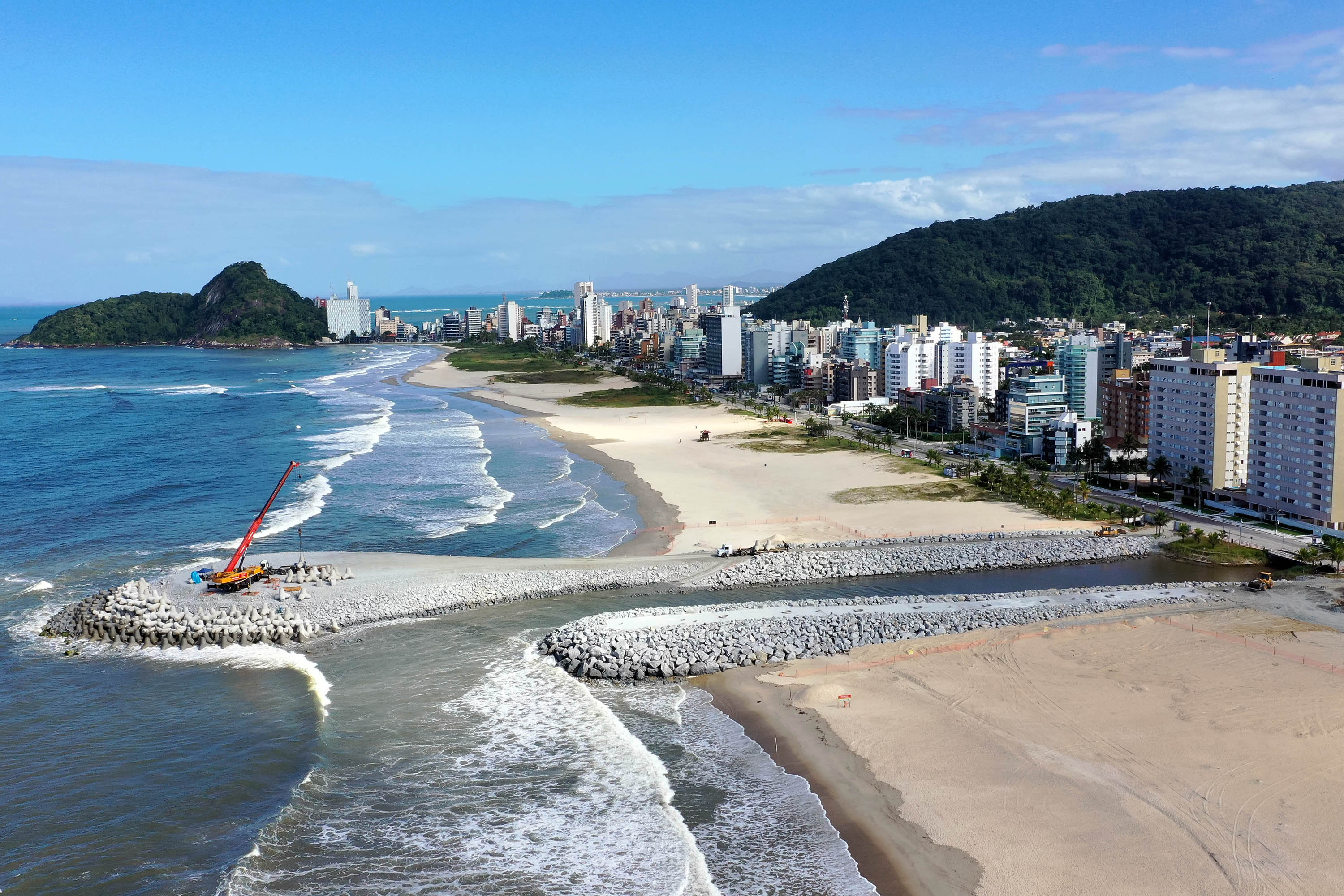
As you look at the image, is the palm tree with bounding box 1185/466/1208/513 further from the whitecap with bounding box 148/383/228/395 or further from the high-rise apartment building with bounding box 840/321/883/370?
the whitecap with bounding box 148/383/228/395

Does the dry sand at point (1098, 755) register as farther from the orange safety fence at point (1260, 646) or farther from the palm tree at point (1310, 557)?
the palm tree at point (1310, 557)

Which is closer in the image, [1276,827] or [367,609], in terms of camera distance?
[1276,827]

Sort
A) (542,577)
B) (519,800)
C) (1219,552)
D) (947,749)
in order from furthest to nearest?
1. (1219,552)
2. (542,577)
3. (947,749)
4. (519,800)

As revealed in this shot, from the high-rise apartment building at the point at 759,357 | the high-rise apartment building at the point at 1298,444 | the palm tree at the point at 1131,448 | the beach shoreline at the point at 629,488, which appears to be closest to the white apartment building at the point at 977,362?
the palm tree at the point at 1131,448

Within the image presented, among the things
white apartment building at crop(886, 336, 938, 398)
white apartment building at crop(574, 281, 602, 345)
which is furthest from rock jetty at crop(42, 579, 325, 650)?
white apartment building at crop(574, 281, 602, 345)

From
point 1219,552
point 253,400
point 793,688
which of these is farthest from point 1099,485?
point 253,400

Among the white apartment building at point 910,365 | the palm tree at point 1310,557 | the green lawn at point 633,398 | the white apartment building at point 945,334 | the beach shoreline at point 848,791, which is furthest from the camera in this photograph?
the white apartment building at point 945,334

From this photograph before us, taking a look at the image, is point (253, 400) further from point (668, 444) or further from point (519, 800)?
point (519, 800)
